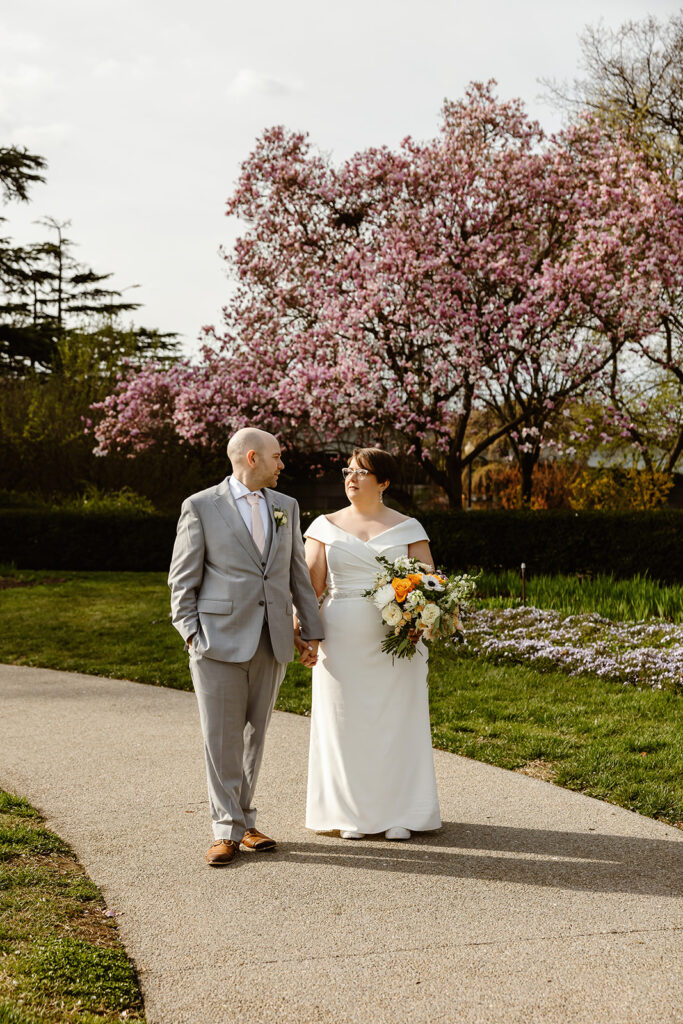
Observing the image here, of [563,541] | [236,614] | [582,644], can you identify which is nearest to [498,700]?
[582,644]

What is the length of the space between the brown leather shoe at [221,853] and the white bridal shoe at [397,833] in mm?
811

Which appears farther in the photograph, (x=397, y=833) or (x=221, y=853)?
(x=397, y=833)

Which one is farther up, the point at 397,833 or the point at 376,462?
the point at 376,462

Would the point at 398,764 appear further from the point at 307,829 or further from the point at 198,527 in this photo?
the point at 198,527

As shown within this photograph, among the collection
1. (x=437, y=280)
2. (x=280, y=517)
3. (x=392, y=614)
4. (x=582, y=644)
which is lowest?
(x=582, y=644)

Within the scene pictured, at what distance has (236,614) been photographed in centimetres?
459

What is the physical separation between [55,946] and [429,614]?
7.37 ft

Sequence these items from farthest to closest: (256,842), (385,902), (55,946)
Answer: (256,842)
(385,902)
(55,946)

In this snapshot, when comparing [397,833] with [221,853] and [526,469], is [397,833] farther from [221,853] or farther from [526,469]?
[526,469]

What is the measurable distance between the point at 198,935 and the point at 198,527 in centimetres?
181

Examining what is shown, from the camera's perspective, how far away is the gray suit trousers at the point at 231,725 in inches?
180

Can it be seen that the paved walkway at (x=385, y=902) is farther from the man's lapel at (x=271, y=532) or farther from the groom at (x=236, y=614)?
the man's lapel at (x=271, y=532)

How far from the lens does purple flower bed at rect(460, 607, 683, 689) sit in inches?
330

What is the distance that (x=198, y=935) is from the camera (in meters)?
3.66
